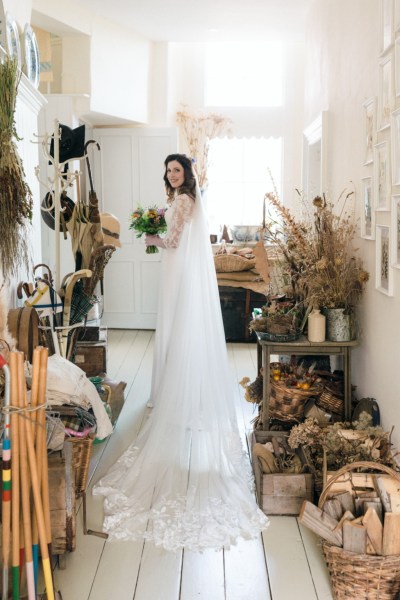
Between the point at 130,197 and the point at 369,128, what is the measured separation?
456cm

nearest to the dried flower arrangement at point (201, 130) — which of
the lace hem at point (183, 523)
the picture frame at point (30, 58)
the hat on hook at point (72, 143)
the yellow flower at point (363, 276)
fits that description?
the hat on hook at point (72, 143)

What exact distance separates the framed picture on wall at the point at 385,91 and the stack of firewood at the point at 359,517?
1.78m

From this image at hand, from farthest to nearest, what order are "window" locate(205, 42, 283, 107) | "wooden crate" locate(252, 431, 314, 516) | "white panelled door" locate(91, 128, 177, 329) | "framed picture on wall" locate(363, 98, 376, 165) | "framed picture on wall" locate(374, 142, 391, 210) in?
"window" locate(205, 42, 283, 107), "white panelled door" locate(91, 128, 177, 329), "framed picture on wall" locate(363, 98, 376, 165), "framed picture on wall" locate(374, 142, 391, 210), "wooden crate" locate(252, 431, 314, 516)

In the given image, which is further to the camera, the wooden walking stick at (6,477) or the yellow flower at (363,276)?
the yellow flower at (363,276)

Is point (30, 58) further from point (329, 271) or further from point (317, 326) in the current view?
point (317, 326)

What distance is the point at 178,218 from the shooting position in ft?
16.2

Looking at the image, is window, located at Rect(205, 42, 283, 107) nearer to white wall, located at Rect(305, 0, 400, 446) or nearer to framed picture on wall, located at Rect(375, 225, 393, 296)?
white wall, located at Rect(305, 0, 400, 446)

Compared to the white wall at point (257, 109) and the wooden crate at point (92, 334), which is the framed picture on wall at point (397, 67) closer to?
the wooden crate at point (92, 334)

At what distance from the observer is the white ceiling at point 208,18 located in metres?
6.46

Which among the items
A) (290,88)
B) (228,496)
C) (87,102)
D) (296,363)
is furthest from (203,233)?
(290,88)

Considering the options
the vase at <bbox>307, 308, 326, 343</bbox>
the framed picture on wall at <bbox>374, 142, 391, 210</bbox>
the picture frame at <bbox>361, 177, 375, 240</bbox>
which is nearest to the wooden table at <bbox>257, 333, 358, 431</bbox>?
the vase at <bbox>307, 308, 326, 343</bbox>

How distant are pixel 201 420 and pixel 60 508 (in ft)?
5.59

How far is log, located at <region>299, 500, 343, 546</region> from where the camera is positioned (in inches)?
106

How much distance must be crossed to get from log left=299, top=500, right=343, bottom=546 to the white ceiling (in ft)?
16.2
